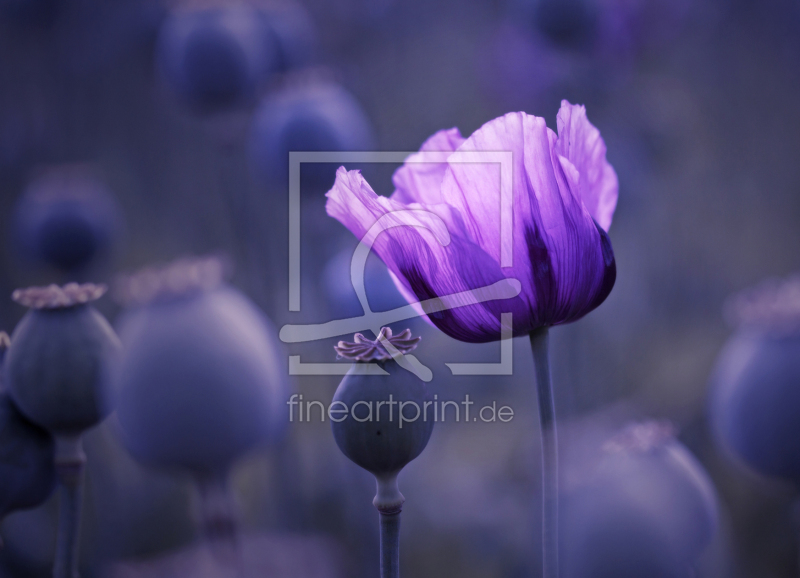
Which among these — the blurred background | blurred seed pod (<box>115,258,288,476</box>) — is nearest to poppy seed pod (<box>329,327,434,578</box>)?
blurred seed pod (<box>115,258,288,476</box>)

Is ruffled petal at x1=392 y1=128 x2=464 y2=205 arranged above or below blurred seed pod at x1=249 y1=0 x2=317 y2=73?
below

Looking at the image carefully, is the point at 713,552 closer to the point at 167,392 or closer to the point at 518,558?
the point at 518,558

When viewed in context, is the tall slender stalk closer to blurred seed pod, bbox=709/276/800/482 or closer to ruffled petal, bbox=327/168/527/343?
ruffled petal, bbox=327/168/527/343

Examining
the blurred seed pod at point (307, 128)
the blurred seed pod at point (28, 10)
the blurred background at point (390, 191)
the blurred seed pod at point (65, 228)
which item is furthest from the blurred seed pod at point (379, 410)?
the blurred seed pod at point (28, 10)

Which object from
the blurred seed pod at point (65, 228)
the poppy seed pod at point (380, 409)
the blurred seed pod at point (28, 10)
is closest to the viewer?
the poppy seed pod at point (380, 409)

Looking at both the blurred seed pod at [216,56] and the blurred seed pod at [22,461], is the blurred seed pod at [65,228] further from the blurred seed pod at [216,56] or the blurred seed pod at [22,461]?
the blurred seed pod at [22,461]
